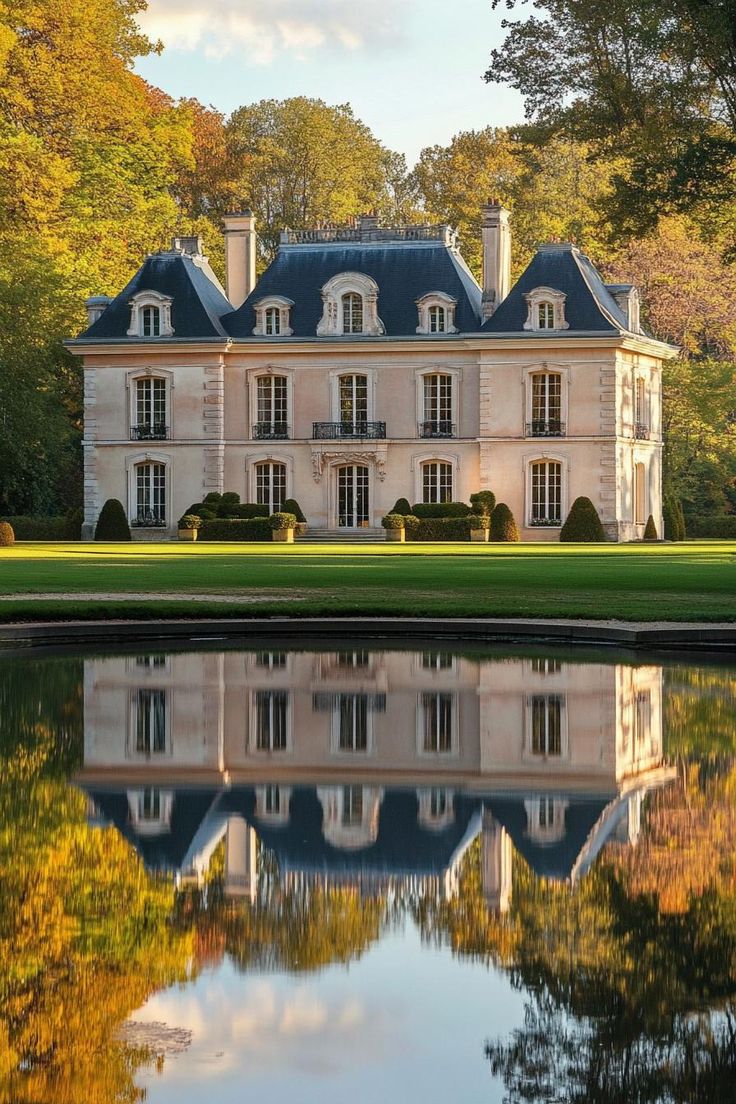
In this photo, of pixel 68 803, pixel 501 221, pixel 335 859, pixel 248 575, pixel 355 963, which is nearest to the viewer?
pixel 355 963

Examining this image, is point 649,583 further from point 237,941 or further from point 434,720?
point 237,941

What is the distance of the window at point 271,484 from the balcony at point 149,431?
3.14 metres

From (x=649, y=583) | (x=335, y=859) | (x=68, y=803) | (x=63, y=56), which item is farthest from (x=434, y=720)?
(x=63, y=56)

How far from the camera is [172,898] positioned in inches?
261

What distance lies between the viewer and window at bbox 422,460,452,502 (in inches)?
2160

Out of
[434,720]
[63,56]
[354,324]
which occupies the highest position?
[63,56]

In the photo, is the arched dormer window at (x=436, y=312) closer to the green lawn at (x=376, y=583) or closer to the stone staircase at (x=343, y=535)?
the stone staircase at (x=343, y=535)

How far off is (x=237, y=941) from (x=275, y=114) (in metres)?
70.6

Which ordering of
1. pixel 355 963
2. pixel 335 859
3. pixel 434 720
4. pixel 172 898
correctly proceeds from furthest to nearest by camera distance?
pixel 434 720 → pixel 335 859 → pixel 172 898 → pixel 355 963

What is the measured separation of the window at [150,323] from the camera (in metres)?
55.4

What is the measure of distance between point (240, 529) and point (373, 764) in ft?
135

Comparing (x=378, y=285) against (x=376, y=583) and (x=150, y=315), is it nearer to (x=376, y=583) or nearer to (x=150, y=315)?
(x=150, y=315)

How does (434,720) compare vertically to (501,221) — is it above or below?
below

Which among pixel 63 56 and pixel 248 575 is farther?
pixel 63 56
